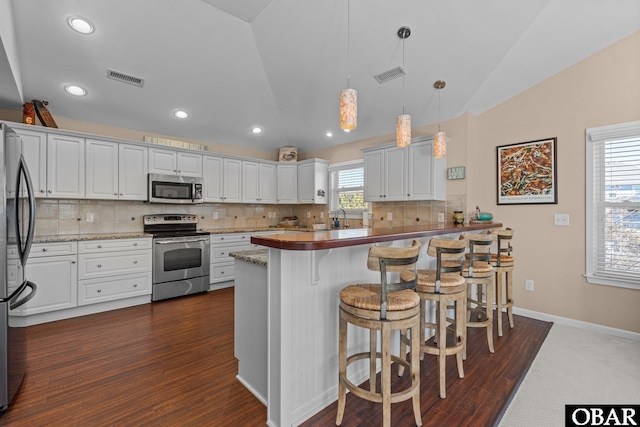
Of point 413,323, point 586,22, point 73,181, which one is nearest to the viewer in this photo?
point 413,323

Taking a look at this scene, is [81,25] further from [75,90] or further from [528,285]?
[528,285]

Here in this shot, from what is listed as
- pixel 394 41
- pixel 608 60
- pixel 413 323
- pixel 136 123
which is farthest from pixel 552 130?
pixel 136 123

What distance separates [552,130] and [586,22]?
41.6 inches

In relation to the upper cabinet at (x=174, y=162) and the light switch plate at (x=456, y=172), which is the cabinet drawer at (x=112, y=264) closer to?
the upper cabinet at (x=174, y=162)

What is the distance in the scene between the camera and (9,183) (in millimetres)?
1856

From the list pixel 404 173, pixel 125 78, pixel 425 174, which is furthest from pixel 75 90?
pixel 425 174

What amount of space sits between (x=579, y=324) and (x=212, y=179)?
5.31m

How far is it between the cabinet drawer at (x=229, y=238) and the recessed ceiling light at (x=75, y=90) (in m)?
2.45

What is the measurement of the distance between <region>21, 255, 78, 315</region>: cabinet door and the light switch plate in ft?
15.7

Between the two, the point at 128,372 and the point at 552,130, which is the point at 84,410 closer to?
the point at 128,372

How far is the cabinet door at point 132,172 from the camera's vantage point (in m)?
4.02

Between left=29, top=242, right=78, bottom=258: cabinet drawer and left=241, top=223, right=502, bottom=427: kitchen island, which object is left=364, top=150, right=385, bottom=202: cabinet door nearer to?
left=241, top=223, right=502, bottom=427: kitchen island

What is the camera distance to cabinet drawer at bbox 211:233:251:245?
4631mm

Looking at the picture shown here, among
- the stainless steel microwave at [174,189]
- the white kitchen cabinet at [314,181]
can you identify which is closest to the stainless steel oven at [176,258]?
the stainless steel microwave at [174,189]
